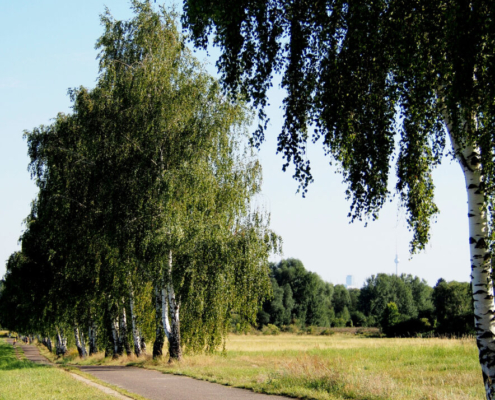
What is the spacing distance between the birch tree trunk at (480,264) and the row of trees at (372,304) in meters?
50.0

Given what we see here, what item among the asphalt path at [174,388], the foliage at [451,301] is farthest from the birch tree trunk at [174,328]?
the foliage at [451,301]

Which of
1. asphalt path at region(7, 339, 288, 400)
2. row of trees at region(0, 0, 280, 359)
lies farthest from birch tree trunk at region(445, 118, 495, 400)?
row of trees at region(0, 0, 280, 359)

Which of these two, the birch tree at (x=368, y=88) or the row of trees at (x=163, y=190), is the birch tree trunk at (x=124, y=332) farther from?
the birch tree at (x=368, y=88)

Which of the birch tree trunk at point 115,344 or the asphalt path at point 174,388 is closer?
the asphalt path at point 174,388

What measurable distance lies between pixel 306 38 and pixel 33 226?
2653 cm

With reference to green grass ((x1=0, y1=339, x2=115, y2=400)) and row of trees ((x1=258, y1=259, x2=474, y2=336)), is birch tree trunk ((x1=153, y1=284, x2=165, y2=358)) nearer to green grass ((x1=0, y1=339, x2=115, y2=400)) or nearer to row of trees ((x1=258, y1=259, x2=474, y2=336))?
green grass ((x1=0, y1=339, x2=115, y2=400))

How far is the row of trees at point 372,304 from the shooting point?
65.1 m

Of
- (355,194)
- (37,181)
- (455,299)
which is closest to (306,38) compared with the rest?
(355,194)

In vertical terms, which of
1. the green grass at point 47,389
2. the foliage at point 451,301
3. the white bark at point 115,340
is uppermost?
the foliage at point 451,301

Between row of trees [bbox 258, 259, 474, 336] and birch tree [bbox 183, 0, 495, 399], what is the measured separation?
164ft

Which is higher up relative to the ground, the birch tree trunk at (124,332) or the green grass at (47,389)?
the birch tree trunk at (124,332)

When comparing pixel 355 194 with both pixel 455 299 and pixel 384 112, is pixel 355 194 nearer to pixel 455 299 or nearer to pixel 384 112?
pixel 384 112

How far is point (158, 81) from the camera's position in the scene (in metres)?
21.2

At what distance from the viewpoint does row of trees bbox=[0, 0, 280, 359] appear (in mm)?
19969
